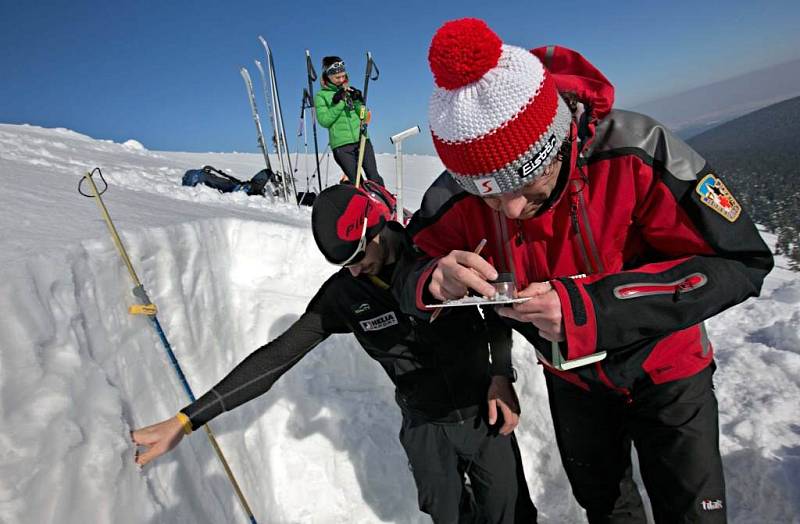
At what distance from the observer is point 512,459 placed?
220cm

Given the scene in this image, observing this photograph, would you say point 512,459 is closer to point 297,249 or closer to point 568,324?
point 568,324

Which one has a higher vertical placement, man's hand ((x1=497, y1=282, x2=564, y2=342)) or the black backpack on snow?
the black backpack on snow

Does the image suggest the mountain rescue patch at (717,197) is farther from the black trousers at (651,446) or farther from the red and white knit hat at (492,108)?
the black trousers at (651,446)

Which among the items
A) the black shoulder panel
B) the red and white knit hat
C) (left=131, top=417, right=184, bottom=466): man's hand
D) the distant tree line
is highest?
the red and white knit hat

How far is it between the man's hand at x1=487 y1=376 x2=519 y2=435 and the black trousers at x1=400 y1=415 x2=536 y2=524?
10 centimetres

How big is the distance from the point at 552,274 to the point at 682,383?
1.66 feet

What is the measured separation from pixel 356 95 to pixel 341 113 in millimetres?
320

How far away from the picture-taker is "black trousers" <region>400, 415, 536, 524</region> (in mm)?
2154

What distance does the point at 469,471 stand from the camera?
2234mm

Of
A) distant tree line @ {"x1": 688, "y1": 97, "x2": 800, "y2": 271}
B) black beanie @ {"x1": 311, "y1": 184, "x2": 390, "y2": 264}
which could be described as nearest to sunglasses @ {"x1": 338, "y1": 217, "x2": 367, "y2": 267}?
black beanie @ {"x1": 311, "y1": 184, "x2": 390, "y2": 264}

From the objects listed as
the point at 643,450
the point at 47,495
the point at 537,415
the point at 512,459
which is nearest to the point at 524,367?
the point at 537,415

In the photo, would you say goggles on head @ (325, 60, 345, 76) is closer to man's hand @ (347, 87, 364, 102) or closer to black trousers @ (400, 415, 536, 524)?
man's hand @ (347, 87, 364, 102)

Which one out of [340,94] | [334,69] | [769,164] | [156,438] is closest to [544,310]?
[156,438]

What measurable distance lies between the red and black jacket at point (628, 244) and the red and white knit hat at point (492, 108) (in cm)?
14
